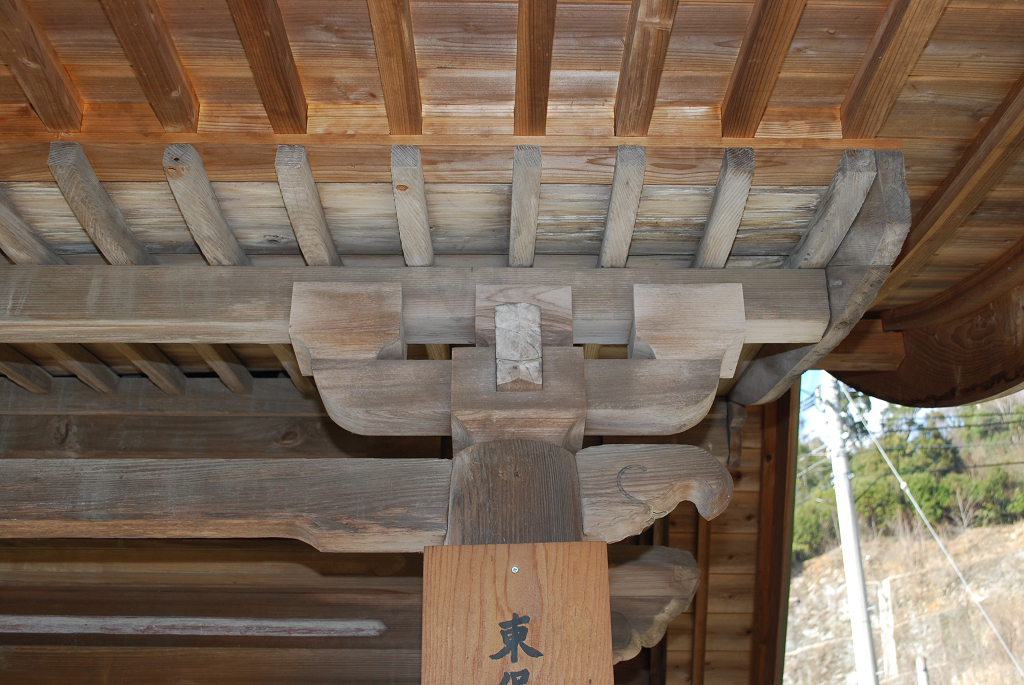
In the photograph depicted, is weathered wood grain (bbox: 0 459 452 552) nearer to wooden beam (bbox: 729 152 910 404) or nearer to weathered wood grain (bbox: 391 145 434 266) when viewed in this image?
weathered wood grain (bbox: 391 145 434 266)

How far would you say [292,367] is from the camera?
10.1ft

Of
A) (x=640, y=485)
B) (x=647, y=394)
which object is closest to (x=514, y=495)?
(x=640, y=485)

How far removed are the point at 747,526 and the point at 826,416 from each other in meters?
6.46

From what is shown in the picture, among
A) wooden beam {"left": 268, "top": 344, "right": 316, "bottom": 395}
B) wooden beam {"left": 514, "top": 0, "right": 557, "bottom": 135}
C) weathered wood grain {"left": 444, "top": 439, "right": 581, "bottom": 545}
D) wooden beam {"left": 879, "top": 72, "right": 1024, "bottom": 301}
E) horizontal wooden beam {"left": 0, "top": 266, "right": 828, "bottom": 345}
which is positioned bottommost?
weathered wood grain {"left": 444, "top": 439, "right": 581, "bottom": 545}

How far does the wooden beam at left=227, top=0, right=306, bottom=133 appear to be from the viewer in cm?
174

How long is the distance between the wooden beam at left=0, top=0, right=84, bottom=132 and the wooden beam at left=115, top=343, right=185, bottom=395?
123 cm

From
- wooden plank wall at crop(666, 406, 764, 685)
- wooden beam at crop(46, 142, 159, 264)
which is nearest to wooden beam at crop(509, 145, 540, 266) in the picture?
wooden beam at crop(46, 142, 159, 264)

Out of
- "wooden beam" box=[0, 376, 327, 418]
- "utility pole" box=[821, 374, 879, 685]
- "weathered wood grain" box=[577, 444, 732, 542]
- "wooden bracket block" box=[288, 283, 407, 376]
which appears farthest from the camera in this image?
"utility pole" box=[821, 374, 879, 685]

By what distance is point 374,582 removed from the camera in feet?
11.9

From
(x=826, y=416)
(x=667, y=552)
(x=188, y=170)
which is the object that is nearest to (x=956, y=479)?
(x=826, y=416)

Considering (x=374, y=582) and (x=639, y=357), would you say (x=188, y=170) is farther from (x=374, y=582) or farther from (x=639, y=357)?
(x=374, y=582)

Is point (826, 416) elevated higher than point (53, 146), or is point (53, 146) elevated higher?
point (826, 416)

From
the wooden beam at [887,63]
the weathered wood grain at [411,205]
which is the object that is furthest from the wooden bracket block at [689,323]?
the weathered wood grain at [411,205]

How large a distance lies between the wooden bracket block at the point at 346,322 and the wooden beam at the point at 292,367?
1.86 ft
